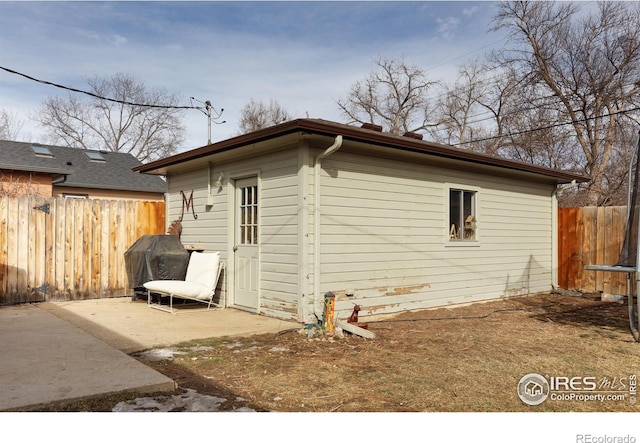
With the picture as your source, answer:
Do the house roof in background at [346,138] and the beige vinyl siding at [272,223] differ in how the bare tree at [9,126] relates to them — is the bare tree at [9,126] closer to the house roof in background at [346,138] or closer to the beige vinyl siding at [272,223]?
the house roof in background at [346,138]

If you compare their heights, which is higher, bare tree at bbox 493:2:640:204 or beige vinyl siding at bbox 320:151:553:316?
bare tree at bbox 493:2:640:204

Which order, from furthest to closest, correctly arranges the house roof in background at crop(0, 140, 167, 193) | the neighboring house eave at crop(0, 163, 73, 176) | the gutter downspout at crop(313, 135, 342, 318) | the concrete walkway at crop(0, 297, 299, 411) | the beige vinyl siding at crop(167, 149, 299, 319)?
1. the house roof in background at crop(0, 140, 167, 193)
2. the neighboring house eave at crop(0, 163, 73, 176)
3. the beige vinyl siding at crop(167, 149, 299, 319)
4. the gutter downspout at crop(313, 135, 342, 318)
5. the concrete walkway at crop(0, 297, 299, 411)

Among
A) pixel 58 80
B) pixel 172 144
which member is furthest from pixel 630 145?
pixel 172 144

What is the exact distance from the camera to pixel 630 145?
687 inches

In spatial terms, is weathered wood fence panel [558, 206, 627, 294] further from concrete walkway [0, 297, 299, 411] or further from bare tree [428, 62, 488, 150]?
bare tree [428, 62, 488, 150]

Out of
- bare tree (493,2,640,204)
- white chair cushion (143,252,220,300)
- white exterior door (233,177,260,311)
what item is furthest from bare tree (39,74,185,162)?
white exterior door (233,177,260,311)

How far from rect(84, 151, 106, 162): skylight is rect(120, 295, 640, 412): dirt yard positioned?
16.8 m

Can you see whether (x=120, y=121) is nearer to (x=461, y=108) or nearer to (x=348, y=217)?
(x=461, y=108)

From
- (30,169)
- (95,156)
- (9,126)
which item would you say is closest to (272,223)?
(30,169)

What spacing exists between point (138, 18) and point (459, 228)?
6766 millimetres

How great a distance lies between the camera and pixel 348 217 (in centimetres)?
680

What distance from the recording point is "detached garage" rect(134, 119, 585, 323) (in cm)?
636

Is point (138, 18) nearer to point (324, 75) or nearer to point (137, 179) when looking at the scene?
point (324, 75)

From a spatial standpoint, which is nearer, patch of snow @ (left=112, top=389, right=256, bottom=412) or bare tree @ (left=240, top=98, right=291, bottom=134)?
patch of snow @ (left=112, top=389, right=256, bottom=412)
